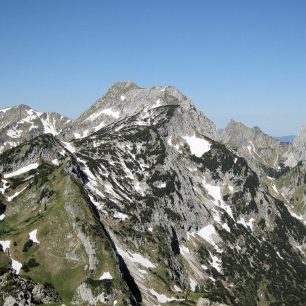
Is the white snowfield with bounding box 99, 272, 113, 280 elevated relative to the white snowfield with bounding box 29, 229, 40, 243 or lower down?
lower down

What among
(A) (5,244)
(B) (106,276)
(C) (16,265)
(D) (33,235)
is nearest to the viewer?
(B) (106,276)

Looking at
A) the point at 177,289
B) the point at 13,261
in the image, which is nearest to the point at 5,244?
the point at 13,261

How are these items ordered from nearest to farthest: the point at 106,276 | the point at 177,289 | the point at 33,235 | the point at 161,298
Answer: the point at 106,276
the point at 33,235
the point at 161,298
the point at 177,289

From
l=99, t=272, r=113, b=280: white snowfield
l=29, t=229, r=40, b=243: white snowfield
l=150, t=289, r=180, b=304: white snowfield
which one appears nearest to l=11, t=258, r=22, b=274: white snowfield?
l=29, t=229, r=40, b=243: white snowfield

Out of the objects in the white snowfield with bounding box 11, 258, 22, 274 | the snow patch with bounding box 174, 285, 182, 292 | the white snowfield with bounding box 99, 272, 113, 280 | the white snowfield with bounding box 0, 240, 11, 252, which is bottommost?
the snow patch with bounding box 174, 285, 182, 292

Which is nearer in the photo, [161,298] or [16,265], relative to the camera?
[16,265]

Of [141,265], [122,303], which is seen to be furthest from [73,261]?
[141,265]

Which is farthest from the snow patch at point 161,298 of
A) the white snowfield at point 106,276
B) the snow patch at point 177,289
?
the white snowfield at point 106,276

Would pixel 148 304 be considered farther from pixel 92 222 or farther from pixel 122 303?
pixel 92 222

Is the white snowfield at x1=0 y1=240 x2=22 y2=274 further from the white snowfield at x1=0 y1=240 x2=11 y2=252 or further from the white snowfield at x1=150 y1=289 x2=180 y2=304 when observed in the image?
the white snowfield at x1=150 y1=289 x2=180 y2=304

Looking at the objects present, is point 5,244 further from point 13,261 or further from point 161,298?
point 161,298

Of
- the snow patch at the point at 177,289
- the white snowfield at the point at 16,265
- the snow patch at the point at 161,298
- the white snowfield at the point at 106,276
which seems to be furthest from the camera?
the snow patch at the point at 177,289

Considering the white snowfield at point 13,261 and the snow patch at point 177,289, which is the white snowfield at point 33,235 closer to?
the white snowfield at point 13,261

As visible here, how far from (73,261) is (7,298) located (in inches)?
1096
